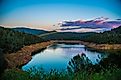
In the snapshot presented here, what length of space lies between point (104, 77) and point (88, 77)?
30 cm

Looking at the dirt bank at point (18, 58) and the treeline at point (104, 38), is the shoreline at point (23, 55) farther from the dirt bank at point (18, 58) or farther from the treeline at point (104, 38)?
the treeline at point (104, 38)

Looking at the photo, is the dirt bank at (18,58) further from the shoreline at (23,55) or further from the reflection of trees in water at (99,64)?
the reflection of trees in water at (99,64)

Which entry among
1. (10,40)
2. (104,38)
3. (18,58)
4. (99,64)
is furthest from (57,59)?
(104,38)

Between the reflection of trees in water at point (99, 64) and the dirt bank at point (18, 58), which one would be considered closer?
the reflection of trees in water at point (99, 64)

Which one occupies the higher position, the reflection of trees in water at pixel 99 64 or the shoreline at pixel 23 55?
the reflection of trees in water at pixel 99 64

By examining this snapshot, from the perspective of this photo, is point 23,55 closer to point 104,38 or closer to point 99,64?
point 104,38

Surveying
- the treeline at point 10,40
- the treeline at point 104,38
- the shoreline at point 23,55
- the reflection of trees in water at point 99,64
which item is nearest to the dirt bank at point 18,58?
the shoreline at point 23,55

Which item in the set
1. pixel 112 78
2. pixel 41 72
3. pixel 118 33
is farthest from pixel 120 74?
pixel 118 33

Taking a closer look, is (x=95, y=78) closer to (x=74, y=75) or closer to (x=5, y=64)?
(x=74, y=75)

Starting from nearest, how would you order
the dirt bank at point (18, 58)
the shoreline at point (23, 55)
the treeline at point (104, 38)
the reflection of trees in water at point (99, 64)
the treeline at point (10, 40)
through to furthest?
the reflection of trees in water at point (99, 64) → the dirt bank at point (18, 58) → the shoreline at point (23, 55) → the treeline at point (104, 38) → the treeline at point (10, 40)

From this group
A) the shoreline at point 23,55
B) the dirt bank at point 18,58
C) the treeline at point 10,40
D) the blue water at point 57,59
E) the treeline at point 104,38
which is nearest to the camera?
the blue water at point 57,59

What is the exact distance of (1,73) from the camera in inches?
183

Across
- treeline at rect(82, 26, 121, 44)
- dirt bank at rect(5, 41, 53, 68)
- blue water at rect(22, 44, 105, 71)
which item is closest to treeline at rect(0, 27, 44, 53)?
dirt bank at rect(5, 41, 53, 68)

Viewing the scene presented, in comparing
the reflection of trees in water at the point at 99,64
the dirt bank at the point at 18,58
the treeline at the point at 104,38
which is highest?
the reflection of trees in water at the point at 99,64
